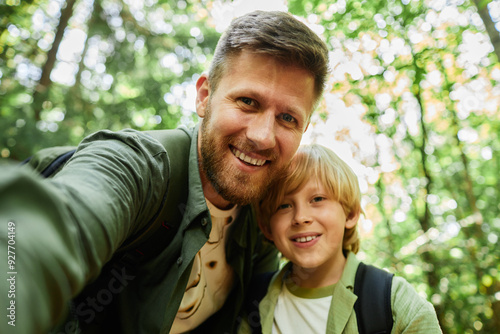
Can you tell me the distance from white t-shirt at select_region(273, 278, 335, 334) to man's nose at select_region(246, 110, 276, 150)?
0.93 m

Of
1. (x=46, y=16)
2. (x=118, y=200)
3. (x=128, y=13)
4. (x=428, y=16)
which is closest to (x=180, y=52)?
(x=128, y=13)

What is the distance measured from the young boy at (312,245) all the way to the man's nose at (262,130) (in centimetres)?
40

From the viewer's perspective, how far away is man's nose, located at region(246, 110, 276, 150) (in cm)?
177

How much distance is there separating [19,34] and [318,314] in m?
5.20

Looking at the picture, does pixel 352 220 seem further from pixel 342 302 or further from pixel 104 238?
pixel 104 238

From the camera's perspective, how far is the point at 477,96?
399 centimetres

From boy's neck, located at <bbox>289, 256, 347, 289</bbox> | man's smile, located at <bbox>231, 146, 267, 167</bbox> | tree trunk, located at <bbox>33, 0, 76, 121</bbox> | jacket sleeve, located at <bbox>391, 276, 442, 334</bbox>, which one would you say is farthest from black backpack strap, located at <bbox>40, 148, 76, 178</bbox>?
tree trunk, located at <bbox>33, 0, 76, 121</bbox>

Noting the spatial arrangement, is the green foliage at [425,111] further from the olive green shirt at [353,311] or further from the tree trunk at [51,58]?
the tree trunk at [51,58]

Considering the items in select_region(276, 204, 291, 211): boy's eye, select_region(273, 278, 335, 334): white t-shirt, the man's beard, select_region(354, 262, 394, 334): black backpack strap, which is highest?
the man's beard

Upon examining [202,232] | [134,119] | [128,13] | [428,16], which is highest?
[428,16]

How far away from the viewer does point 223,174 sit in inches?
72.8

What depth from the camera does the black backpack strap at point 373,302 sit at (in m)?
1.67

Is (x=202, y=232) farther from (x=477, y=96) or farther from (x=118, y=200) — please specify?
(x=477, y=96)

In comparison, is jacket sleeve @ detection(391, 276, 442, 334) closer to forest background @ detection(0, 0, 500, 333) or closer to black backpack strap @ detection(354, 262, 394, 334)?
black backpack strap @ detection(354, 262, 394, 334)
